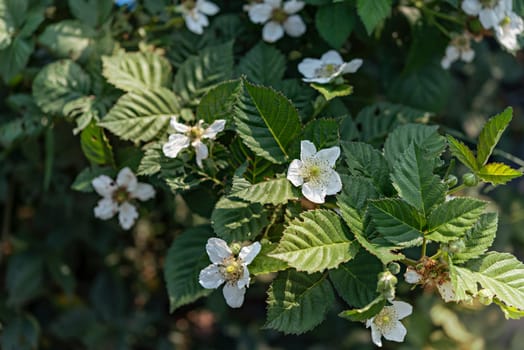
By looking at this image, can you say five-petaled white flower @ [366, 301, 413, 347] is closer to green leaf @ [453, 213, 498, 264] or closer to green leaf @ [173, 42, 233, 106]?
green leaf @ [453, 213, 498, 264]

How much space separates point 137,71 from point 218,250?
0.47m

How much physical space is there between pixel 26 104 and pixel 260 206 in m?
0.66

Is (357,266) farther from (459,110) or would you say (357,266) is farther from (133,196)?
(459,110)

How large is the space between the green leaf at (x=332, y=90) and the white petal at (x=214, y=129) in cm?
19

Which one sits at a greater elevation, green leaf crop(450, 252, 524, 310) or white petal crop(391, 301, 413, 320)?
green leaf crop(450, 252, 524, 310)

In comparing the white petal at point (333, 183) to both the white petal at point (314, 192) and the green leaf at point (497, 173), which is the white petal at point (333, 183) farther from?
the green leaf at point (497, 173)

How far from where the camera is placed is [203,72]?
132 cm

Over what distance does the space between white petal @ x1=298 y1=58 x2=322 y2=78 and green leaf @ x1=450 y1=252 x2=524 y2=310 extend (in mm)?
494

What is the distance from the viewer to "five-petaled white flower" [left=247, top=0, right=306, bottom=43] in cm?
138

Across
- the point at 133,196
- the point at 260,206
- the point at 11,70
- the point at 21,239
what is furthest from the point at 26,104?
the point at 260,206

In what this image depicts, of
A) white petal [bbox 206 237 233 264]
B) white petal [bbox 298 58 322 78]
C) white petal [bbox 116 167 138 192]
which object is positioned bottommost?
white petal [bbox 116 167 138 192]

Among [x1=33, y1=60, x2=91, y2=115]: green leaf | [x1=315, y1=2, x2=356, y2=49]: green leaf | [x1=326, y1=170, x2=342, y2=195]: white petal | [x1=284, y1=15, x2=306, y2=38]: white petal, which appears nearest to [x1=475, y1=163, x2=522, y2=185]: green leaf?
[x1=326, y1=170, x2=342, y2=195]: white petal

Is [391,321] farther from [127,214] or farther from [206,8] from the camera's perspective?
[206,8]

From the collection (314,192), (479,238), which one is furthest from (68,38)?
→ (479,238)
